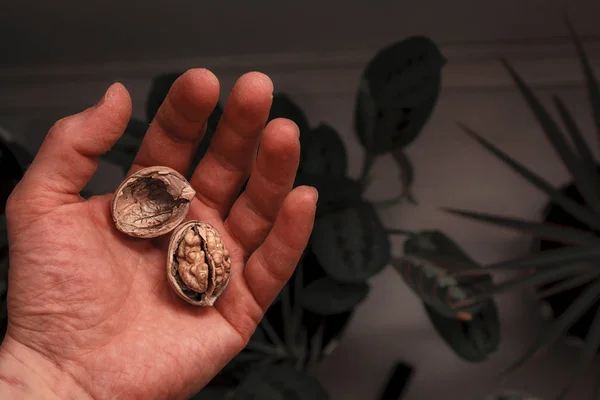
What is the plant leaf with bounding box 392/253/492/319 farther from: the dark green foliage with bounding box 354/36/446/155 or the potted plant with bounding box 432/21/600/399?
the dark green foliage with bounding box 354/36/446/155

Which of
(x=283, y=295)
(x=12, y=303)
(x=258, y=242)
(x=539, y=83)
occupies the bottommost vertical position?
(x=283, y=295)

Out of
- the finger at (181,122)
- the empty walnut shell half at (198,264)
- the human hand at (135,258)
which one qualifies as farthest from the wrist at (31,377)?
the finger at (181,122)

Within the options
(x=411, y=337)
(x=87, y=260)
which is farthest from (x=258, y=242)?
(x=411, y=337)

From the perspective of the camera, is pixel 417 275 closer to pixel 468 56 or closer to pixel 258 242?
pixel 258 242

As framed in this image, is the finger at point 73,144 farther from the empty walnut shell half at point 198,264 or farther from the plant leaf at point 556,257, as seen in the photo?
the plant leaf at point 556,257

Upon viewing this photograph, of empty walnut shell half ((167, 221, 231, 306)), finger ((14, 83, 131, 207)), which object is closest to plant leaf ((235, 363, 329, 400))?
empty walnut shell half ((167, 221, 231, 306))

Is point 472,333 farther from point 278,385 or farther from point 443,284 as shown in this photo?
point 278,385
